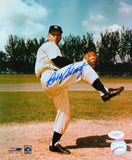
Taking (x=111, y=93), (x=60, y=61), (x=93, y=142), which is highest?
(x=60, y=61)

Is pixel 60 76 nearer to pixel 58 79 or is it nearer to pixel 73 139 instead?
pixel 58 79

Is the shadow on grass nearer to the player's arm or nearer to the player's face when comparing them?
the player's arm

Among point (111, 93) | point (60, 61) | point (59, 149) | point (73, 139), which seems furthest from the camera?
point (73, 139)

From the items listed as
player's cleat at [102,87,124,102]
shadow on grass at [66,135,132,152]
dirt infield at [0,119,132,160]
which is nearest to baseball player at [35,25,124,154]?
player's cleat at [102,87,124,102]

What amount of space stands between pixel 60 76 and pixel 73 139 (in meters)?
1.28

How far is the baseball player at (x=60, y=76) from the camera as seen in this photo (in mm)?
2436

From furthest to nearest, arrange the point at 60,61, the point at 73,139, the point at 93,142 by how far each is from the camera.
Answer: the point at 73,139, the point at 93,142, the point at 60,61

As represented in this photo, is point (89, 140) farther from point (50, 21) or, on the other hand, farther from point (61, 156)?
point (50, 21)

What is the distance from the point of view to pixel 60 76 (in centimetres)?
246

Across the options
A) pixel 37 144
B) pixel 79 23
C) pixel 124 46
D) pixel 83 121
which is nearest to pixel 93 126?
pixel 83 121

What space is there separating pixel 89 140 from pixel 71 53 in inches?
83.3

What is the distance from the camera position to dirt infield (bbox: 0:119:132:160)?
263 cm
